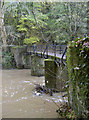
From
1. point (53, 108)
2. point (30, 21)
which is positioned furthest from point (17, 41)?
point (53, 108)

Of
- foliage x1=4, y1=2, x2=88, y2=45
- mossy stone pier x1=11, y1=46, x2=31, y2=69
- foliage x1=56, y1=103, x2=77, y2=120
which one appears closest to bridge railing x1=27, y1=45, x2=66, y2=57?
Answer: mossy stone pier x1=11, y1=46, x2=31, y2=69

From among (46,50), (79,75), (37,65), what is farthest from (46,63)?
(79,75)

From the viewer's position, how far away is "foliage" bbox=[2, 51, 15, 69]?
18.0m

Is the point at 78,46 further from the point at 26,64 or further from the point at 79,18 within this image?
the point at 26,64

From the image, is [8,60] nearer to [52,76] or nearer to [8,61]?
[8,61]

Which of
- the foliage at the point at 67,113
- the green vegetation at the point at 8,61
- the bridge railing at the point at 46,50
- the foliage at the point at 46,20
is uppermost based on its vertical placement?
the foliage at the point at 46,20

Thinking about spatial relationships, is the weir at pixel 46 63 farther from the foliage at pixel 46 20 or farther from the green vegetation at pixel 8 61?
the foliage at pixel 46 20

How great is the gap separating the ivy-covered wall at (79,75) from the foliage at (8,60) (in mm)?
14377

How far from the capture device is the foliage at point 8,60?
18.0 m

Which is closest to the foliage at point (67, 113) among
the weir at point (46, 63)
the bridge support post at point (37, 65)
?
the weir at point (46, 63)

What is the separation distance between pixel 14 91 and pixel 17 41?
44.6ft

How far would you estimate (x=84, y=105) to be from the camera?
4047 mm

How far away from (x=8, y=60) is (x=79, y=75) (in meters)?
15.2

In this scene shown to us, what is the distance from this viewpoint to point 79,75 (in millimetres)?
4223
